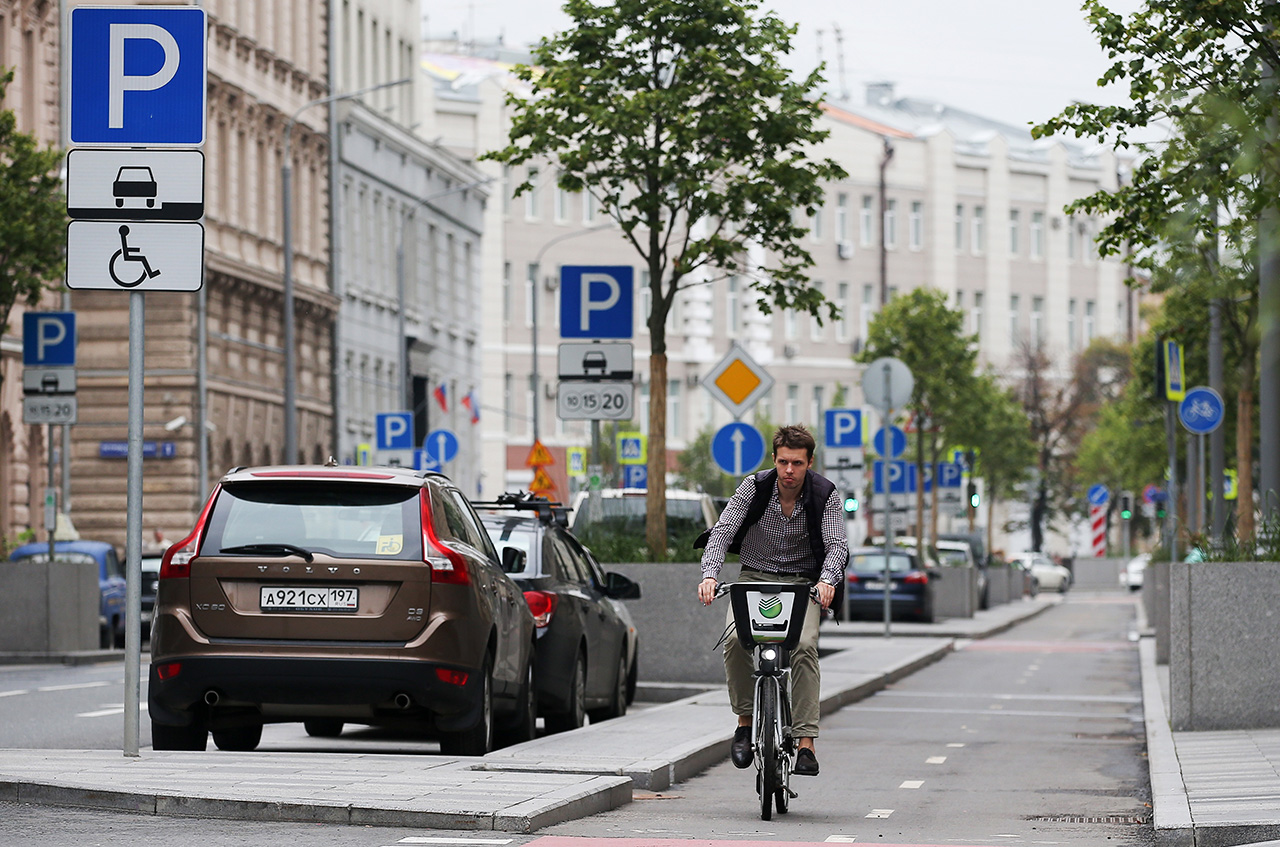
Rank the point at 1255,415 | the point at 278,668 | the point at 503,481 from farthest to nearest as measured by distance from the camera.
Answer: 1. the point at 503,481
2. the point at 1255,415
3. the point at 278,668

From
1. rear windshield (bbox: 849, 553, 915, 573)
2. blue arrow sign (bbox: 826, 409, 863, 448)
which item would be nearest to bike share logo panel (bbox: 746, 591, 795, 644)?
blue arrow sign (bbox: 826, 409, 863, 448)

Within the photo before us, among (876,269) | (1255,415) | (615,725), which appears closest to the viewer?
(615,725)

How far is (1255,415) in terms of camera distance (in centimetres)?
4903

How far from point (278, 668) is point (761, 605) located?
2.86 meters

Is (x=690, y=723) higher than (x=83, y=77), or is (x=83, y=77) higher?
(x=83, y=77)

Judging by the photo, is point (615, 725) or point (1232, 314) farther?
point (1232, 314)

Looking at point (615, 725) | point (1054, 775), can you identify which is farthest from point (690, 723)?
point (1054, 775)

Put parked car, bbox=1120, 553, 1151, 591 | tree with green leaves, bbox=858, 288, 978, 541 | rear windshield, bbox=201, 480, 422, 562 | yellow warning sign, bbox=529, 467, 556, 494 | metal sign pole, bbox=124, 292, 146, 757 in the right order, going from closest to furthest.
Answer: metal sign pole, bbox=124, 292, 146, 757 < rear windshield, bbox=201, 480, 422, 562 < yellow warning sign, bbox=529, 467, 556, 494 < tree with green leaves, bbox=858, 288, 978, 541 < parked car, bbox=1120, 553, 1151, 591

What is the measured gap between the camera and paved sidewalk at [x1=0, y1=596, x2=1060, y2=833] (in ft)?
34.1

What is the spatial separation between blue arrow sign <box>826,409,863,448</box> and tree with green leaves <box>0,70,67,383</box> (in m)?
11.1

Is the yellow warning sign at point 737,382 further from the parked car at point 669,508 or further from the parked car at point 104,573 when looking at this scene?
the parked car at point 104,573

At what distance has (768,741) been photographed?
11.3 m

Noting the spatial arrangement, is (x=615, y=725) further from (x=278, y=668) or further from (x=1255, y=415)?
(x=1255, y=415)

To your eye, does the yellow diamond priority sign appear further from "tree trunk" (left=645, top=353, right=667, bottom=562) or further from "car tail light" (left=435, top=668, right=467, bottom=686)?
"car tail light" (left=435, top=668, right=467, bottom=686)
